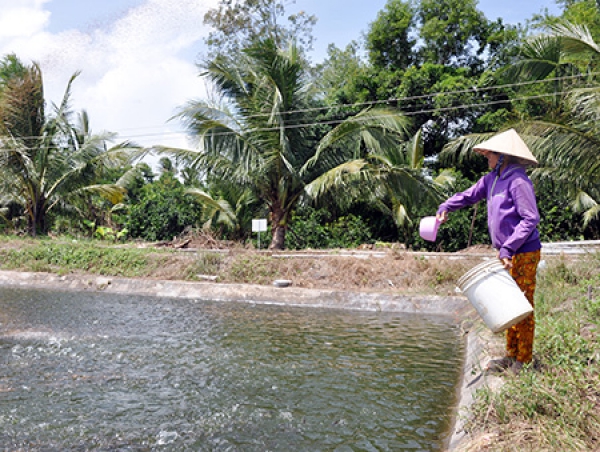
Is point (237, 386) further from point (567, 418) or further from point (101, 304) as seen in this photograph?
point (101, 304)

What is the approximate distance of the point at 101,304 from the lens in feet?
35.7

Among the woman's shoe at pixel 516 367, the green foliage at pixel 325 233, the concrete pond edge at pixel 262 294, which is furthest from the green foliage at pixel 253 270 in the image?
the woman's shoe at pixel 516 367

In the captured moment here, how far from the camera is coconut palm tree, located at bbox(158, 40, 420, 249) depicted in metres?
15.3

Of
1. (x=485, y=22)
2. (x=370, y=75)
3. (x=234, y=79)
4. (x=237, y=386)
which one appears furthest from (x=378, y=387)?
(x=485, y=22)

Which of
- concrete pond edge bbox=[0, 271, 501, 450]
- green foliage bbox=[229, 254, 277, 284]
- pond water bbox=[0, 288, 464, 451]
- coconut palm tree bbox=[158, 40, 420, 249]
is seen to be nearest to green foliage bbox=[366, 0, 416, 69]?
coconut palm tree bbox=[158, 40, 420, 249]

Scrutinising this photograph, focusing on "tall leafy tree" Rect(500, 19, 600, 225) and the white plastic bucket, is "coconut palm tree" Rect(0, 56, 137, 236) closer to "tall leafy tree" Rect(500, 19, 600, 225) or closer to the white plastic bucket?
"tall leafy tree" Rect(500, 19, 600, 225)

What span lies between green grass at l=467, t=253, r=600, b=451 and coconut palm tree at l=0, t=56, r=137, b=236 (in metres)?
17.0

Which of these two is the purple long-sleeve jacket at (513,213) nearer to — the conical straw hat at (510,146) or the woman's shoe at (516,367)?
the conical straw hat at (510,146)

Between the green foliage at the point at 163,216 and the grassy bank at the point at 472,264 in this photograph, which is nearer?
the grassy bank at the point at 472,264

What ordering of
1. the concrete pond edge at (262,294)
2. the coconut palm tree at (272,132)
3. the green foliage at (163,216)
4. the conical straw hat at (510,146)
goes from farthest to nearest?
the green foliage at (163,216)
the coconut palm tree at (272,132)
the concrete pond edge at (262,294)
the conical straw hat at (510,146)

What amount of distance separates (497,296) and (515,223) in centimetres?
65

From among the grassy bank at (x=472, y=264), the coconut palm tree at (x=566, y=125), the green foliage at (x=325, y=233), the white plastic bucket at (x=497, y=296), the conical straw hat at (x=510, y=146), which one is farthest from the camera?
the green foliage at (x=325, y=233)

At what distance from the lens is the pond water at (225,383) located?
391cm

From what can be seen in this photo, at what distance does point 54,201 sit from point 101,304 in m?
11.8
